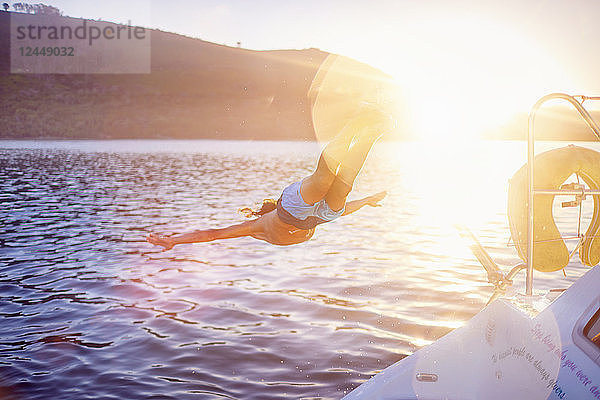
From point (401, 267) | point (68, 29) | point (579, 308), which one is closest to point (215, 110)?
point (68, 29)

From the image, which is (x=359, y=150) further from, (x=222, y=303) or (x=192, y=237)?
(x=222, y=303)

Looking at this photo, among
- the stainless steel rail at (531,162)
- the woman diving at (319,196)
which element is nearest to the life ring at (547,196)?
the stainless steel rail at (531,162)

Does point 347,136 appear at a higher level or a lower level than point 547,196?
higher

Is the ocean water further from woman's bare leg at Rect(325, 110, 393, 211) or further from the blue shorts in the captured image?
the blue shorts

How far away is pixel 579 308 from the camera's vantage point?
396cm

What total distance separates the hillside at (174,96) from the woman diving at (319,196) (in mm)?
155113

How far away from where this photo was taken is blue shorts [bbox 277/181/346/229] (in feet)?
17.7

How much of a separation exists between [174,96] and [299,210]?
177m

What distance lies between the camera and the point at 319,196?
5332mm

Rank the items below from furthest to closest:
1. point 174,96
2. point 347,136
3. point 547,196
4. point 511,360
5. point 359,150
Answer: point 174,96, point 547,196, point 359,150, point 347,136, point 511,360

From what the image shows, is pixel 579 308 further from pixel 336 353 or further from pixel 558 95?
pixel 336 353

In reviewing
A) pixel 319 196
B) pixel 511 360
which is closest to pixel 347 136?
pixel 319 196

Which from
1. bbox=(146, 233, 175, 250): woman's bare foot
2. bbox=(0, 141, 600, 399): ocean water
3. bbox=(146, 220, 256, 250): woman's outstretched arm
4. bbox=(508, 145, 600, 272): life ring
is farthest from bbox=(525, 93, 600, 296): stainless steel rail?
bbox=(146, 233, 175, 250): woman's bare foot

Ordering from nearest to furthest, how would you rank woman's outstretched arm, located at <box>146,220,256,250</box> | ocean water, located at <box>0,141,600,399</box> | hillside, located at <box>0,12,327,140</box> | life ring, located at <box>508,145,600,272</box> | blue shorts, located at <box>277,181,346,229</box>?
woman's outstretched arm, located at <box>146,220,256,250</box> → blue shorts, located at <box>277,181,346,229</box> → life ring, located at <box>508,145,600,272</box> → ocean water, located at <box>0,141,600,399</box> → hillside, located at <box>0,12,327,140</box>
